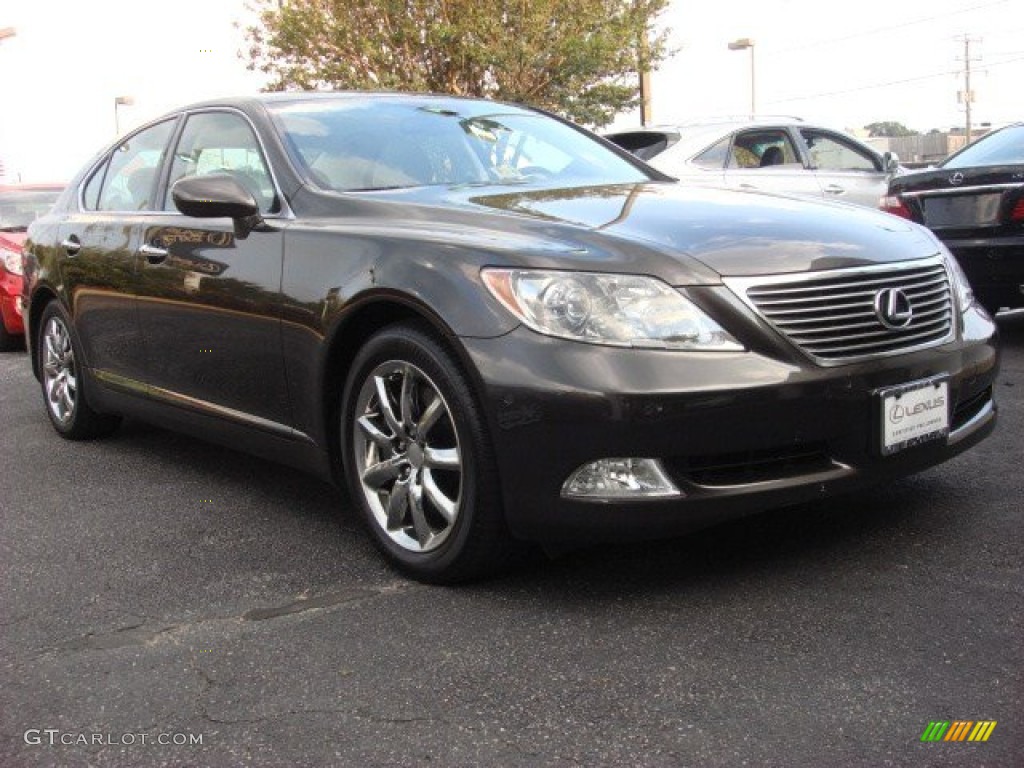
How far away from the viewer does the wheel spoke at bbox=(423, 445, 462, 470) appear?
10.9ft

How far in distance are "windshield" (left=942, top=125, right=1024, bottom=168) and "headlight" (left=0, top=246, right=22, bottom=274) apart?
7.21m

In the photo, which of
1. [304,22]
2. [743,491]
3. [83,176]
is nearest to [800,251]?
[743,491]

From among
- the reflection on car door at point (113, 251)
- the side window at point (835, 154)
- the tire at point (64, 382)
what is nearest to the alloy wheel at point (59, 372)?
the tire at point (64, 382)

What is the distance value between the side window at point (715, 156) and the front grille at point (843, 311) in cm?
661

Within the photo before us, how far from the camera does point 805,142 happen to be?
412 inches

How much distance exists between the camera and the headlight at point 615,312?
3.06 metres

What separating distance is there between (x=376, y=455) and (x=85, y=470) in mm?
2166

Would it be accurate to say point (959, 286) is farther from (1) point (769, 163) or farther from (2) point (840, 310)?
(1) point (769, 163)

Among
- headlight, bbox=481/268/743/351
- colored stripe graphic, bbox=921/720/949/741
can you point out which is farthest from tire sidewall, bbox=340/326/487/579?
colored stripe graphic, bbox=921/720/949/741

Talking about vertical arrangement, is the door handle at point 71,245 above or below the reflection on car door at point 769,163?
below

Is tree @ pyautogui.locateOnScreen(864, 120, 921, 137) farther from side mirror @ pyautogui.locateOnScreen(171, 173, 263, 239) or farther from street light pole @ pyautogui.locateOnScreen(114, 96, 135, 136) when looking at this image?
side mirror @ pyautogui.locateOnScreen(171, 173, 263, 239)

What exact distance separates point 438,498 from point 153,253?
1.93 metres

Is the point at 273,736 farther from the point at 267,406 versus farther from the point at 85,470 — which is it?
the point at 85,470

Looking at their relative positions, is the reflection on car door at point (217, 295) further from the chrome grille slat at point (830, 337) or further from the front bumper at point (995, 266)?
the front bumper at point (995, 266)
